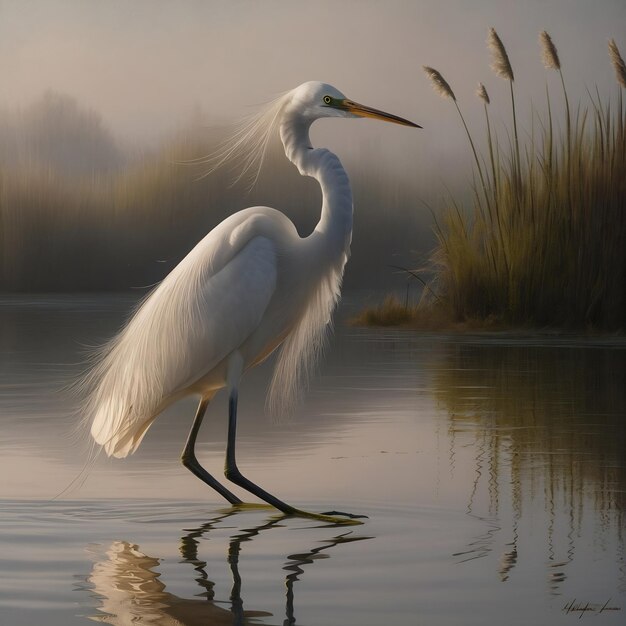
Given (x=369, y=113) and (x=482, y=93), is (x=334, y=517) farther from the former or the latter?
(x=482, y=93)

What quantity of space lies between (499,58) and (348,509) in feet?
20.5

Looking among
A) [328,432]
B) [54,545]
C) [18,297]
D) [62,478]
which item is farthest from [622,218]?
[18,297]

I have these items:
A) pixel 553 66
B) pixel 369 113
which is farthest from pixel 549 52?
pixel 369 113

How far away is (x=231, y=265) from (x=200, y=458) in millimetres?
843

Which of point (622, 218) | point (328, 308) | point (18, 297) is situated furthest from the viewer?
point (18, 297)

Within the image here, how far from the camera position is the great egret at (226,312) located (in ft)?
11.8

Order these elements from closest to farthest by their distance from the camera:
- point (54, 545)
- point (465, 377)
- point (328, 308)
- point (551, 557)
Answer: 1. point (551, 557)
2. point (54, 545)
3. point (328, 308)
4. point (465, 377)

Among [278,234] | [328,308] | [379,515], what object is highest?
[278,234]

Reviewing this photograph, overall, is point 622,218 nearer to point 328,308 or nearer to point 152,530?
point 328,308

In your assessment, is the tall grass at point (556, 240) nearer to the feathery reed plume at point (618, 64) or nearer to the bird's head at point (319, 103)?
the feathery reed plume at point (618, 64)

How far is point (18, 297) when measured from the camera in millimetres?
17828

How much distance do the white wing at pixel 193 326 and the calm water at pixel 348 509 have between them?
22cm

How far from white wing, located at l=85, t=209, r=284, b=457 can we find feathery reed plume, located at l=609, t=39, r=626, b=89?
5.61 m
